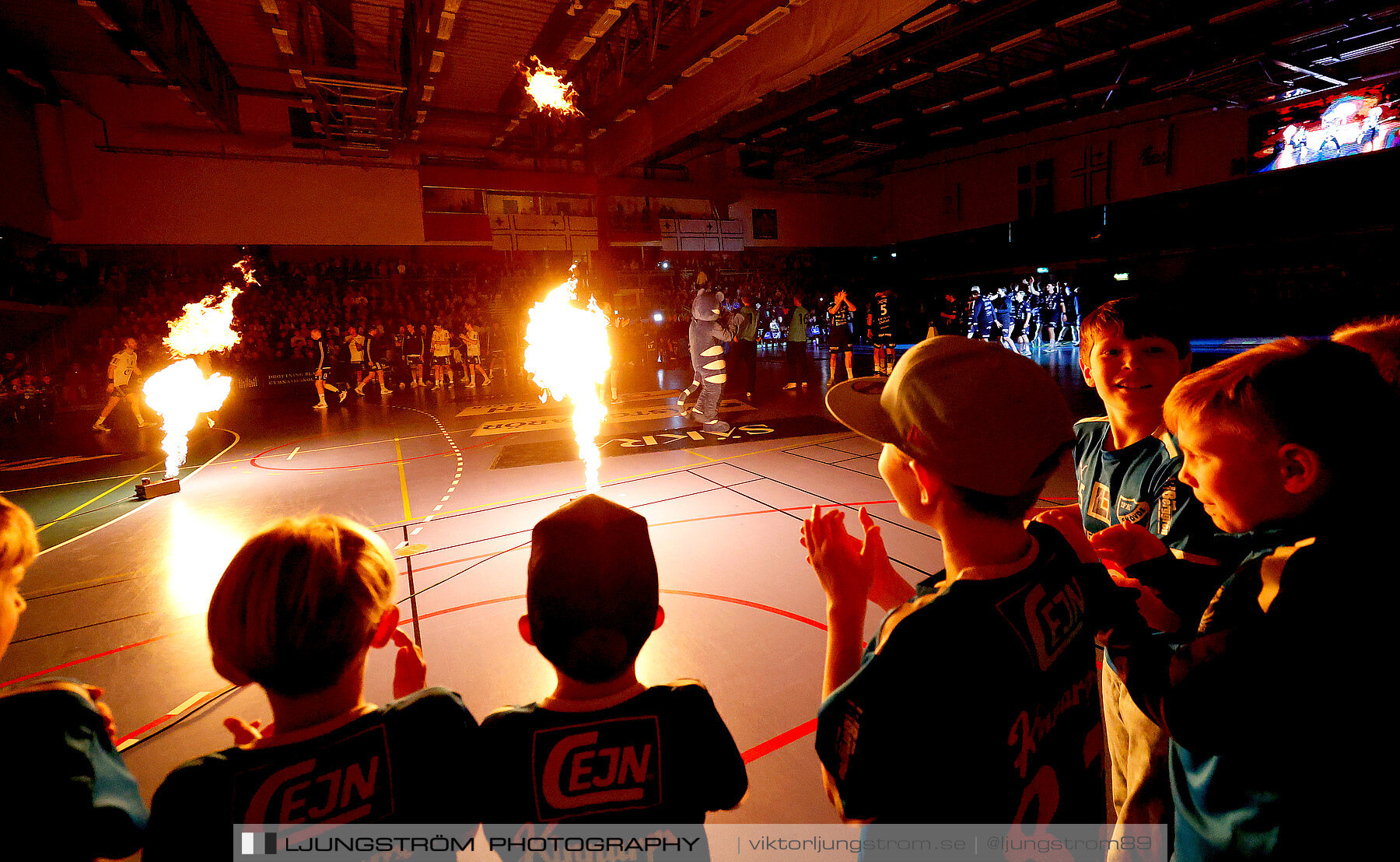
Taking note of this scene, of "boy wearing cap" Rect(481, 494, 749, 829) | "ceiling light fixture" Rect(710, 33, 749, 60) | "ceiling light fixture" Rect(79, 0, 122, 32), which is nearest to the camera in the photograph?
"boy wearing cap" Rect(481, 494, 749, 829)

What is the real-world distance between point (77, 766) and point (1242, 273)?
2701 cm

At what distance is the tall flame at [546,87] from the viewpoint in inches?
592

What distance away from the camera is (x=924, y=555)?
4.85m

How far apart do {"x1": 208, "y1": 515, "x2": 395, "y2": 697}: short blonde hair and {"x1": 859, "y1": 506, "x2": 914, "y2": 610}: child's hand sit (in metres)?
1.12

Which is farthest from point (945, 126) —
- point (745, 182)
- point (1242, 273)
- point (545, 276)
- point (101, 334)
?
point (101, 334)

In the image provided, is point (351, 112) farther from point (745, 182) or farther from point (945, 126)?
point (945, 126)

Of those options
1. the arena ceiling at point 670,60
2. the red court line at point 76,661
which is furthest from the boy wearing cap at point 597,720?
the arena ceiling at point 670,60

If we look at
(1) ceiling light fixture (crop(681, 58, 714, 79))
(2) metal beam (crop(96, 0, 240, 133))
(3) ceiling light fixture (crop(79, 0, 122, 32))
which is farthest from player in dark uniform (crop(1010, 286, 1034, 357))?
(3) ceiling light fixture (crop(79, 0, 122, 32))

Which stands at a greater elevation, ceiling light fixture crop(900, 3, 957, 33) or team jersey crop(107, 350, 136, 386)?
ceiling light fixture crop(900, 3, 957, 33)

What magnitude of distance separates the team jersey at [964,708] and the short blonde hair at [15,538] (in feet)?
5.43

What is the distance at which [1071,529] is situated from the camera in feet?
4.87

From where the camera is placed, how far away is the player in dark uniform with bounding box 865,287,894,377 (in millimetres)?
14320

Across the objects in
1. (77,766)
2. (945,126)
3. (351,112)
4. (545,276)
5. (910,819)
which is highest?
(945,126)

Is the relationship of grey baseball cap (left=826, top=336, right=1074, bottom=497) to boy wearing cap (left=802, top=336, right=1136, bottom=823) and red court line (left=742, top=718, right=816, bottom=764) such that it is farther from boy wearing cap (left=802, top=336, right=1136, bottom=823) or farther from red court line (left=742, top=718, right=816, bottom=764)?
red court line (left=742, top=718, right=816, bottom=764)
